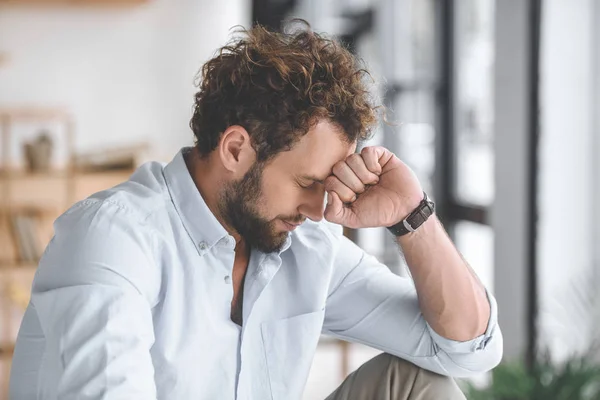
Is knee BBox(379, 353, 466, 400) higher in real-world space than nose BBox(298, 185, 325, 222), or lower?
lower

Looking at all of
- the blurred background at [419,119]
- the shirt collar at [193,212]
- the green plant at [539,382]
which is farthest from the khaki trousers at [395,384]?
the blurred background at [419,119]

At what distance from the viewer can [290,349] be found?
5.68ft

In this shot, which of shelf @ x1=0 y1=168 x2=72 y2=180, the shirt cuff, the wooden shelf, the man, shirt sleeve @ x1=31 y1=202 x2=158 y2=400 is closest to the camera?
shirt sleeve @ x1=31 y1=202 x2=158 y2=400

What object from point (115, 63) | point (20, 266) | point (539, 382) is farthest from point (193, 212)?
point (115, 63)

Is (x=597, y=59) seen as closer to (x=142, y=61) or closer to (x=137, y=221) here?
(x=137, y=221)

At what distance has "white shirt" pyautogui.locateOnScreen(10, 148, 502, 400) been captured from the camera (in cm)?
132

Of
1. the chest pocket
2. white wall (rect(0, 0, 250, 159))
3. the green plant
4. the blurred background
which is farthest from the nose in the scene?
white wall (rect(0, 0, 250, 159))

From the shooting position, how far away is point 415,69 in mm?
4422

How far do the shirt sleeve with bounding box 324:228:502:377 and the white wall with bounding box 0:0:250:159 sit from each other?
291cm

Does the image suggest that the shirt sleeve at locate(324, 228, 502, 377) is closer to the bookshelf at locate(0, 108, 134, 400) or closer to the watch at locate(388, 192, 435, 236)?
the watch at locate(388, 192, 435, 236)

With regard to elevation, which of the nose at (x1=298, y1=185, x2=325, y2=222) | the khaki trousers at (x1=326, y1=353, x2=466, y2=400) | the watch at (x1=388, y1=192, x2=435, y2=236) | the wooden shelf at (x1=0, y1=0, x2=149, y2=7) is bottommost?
the khaki trousers at (x1=326, y1=353, x2=466, y2=400)

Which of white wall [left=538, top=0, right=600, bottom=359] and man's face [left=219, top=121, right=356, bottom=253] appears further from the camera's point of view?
white wall [left=538, top=0, right=600, bottom=359]

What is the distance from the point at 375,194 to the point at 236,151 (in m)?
0.28

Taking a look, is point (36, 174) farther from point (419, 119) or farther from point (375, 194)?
point (375, 194)
